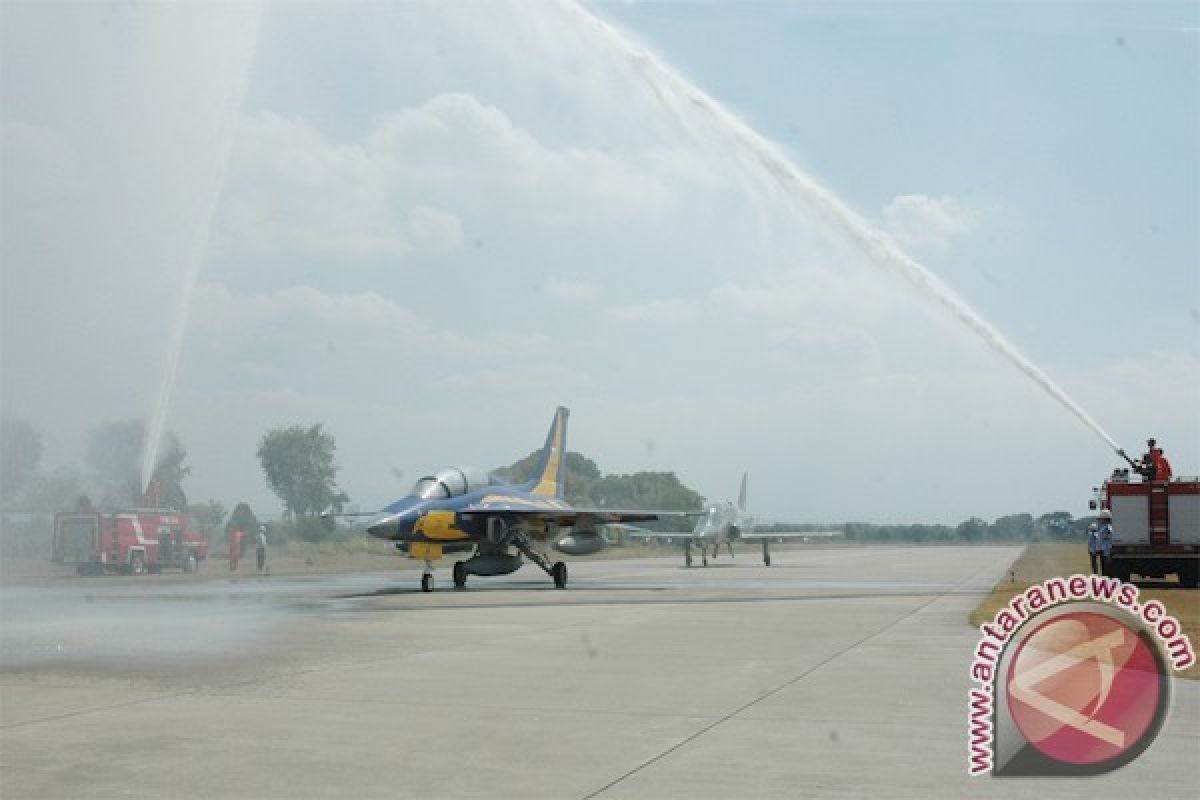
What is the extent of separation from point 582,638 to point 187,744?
29.9 ft

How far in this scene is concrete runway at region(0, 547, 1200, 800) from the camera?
7836 millimetres

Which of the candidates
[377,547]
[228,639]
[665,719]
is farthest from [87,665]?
[377,547]

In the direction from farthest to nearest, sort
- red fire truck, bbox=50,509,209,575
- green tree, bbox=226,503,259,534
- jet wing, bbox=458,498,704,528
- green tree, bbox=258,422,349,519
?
green tree, bbox=258,422,349,519, green tree, bbox=226,503,259,534, red fire truck, bbox=50,509,209,575, jet wing, bbox=458,498,704,528

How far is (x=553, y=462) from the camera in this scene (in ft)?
133

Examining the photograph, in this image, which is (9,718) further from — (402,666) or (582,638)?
(582,638)

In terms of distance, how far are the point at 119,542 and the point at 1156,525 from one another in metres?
36.5

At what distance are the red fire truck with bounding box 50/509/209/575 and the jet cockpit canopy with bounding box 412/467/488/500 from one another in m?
19.5

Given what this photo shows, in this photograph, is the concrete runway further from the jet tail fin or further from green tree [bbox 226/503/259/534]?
green tree [bbox 226/503/259/534]

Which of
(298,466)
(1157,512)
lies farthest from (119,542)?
(298,466)

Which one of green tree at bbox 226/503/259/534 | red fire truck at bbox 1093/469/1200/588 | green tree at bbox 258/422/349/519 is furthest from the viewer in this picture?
green tree at bbox 258/422/349/519

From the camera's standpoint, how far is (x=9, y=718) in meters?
10.3

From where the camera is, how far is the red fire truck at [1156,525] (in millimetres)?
28641

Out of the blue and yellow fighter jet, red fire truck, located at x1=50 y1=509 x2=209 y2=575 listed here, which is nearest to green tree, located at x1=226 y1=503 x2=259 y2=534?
red fire truck, located at x1=50 y1=509 x2=209 y2=575

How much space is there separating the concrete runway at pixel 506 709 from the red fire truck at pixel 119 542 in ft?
75.1
